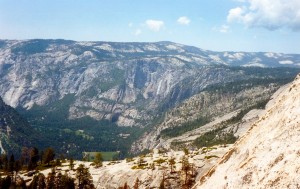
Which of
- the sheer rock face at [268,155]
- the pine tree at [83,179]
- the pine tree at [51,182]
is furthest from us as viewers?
the pine tree at [51,182]

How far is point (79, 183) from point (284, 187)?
161304 mm

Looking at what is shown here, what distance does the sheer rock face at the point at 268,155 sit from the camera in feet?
69.8

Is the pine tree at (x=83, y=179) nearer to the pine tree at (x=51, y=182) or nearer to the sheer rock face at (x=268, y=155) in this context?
the pine tree at (x=51, y=182)

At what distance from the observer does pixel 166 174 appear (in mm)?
159000

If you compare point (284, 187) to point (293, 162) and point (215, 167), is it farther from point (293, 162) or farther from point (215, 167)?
point (215, 167)

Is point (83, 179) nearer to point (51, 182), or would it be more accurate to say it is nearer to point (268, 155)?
point (51, 182)

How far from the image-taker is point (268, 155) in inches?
931

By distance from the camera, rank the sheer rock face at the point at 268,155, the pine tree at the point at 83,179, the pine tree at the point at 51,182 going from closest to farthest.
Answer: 1. the sheer rock face at the point at 268,155
2. the pine tree at the point at 83,179
3. the pine tree at the point at 51,182

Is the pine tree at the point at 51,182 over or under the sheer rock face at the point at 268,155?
under

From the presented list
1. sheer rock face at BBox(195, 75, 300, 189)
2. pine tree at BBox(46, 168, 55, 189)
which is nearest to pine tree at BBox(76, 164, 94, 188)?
pine tree at BBox(46, 168, 55, 189)

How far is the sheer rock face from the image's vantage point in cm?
2128

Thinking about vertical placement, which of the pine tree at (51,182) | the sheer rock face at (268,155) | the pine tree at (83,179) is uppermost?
the sheer rock face at (268,155)

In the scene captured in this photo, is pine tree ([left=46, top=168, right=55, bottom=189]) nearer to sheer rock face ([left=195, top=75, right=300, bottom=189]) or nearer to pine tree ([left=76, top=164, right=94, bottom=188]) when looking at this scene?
pine tree ([left=76, top=164, right=94, bottom=188])

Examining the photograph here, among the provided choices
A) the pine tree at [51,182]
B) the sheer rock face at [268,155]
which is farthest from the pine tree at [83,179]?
the sheer rock face at [268,155]
